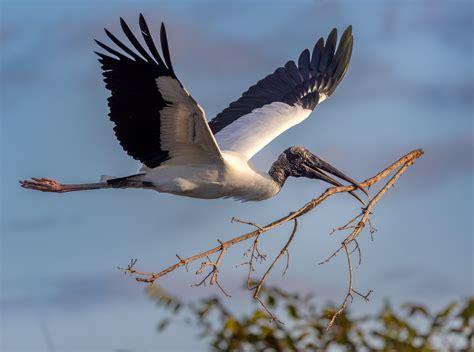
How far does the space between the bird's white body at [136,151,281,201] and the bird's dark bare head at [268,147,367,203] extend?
52 centimetres

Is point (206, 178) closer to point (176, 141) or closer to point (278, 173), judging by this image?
point (176, 141)

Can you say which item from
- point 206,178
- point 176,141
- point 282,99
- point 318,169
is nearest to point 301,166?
point 318,169

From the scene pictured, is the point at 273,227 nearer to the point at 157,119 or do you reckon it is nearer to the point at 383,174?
the point at 383,174

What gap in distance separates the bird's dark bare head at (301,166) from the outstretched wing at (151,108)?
1.05 m

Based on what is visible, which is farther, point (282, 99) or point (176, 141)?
point (282, 99)

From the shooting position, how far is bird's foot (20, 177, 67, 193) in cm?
963

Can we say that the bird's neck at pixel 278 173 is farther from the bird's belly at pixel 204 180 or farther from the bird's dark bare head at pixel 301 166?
the bird's belly at pixel 204 180

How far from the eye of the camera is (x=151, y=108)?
27.6 ft

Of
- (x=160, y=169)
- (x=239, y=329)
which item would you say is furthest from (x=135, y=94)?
(x=239, y=329)

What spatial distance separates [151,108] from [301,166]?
1935 millimetres

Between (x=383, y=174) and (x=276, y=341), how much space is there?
149cm

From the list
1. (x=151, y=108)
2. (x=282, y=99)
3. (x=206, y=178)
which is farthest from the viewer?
(x=282, y=99)

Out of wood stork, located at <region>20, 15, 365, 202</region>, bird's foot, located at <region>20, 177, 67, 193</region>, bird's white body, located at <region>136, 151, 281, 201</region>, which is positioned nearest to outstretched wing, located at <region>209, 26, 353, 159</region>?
wood stork, located at <region>20, 15, 365, 202</region>

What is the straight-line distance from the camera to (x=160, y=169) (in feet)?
29.5
